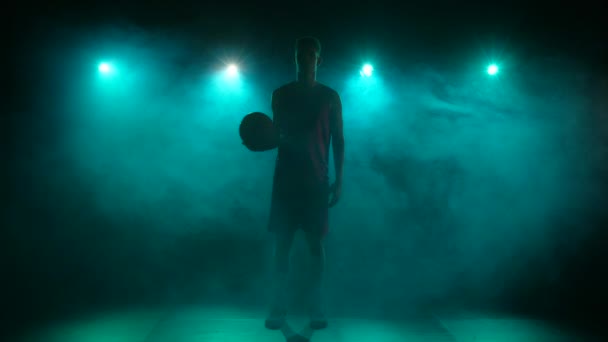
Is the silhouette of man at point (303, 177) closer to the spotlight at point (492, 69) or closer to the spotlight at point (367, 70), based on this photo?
the spotlight at point (367, 70)

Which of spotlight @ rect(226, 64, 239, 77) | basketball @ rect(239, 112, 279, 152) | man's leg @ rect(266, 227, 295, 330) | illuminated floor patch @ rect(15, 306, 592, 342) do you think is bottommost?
illuminated floor patch @ rect(15, 306, 592, 342)

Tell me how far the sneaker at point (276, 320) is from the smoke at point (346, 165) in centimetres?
129

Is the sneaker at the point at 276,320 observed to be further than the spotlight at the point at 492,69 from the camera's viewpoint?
No

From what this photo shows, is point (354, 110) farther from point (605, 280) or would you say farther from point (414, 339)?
point (605, 280)

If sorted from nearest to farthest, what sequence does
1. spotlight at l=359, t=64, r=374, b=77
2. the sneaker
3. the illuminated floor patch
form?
the illuminated floor patch, the sneaker, spotlight at l=359, t=64, r=374, b=77

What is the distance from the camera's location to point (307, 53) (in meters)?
2.63

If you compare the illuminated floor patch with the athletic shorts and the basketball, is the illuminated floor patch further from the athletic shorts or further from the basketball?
the basketball

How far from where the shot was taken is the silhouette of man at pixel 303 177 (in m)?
2.57

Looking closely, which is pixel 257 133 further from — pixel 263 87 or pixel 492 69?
pixel 492 69

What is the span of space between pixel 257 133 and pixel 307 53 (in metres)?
0.64

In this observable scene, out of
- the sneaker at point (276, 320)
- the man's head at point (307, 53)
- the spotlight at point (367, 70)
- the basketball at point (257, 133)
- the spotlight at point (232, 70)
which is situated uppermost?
the spotlight at point (367, 70)

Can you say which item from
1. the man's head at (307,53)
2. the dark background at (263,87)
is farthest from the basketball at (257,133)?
the dark background at (263,87)

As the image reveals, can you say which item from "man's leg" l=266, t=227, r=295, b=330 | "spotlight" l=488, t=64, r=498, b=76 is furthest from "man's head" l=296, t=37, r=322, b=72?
"spotlight" l=488, t=64, r=498, b=76

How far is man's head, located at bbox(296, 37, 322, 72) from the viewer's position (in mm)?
2623
